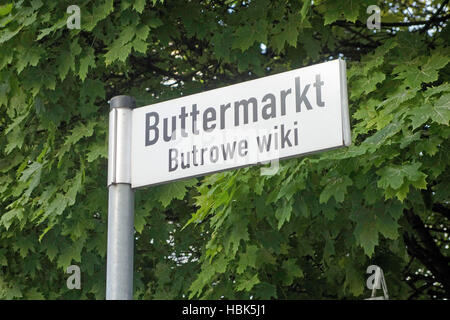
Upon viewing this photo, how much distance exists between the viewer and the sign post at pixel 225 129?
2.72 meters

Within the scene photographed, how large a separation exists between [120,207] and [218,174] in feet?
11.3

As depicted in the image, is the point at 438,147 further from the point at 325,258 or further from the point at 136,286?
the point at 136,286

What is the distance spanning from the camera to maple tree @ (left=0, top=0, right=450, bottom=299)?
18.2ft

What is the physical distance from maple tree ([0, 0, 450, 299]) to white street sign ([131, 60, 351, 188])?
2.45 metres

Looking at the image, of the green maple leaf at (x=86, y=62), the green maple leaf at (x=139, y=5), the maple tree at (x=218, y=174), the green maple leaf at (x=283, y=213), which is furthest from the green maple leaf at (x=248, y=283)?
the green maple leaf at (x=139, y=5)

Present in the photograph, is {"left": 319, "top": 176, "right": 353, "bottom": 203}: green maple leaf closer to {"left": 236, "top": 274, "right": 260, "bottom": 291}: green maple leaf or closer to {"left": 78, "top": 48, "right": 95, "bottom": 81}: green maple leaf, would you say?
{"left": 236, "top": 274, "right": 260, "bottom": 291}: green maple leaf

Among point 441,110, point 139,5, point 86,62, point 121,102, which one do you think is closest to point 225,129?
point 121,102

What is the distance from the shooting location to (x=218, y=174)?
612 centimetres

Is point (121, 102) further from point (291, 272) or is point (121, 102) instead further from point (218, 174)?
point (291, 272)

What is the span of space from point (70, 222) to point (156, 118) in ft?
12.7
